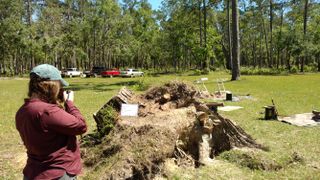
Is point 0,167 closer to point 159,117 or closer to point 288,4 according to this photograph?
point 159,117

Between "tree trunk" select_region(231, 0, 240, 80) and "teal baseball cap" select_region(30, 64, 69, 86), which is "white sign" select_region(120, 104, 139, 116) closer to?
"teal baseball cap" select_region(30, 64, 69, 86)

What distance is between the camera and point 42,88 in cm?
258

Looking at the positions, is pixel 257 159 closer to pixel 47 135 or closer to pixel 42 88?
pixel 47 135

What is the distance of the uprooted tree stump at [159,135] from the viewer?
5094 mm

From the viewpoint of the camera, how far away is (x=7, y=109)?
44.1 feet

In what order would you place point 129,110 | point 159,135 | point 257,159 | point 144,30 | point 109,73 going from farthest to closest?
point 144,30, point 109,73, point 129,110, point 257,159, point 159,135

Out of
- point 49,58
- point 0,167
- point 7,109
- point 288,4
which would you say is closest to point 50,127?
point 0,167

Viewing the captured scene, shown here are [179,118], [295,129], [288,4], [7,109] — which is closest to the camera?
[179,118]

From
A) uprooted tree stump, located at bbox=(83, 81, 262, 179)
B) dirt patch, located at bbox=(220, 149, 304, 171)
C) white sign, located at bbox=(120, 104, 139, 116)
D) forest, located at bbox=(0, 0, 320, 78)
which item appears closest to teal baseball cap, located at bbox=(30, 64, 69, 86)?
uprooted tree stump, located at bbox=(83, 81, 262, 179)

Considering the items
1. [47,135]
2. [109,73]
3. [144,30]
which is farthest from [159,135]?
[144,30]

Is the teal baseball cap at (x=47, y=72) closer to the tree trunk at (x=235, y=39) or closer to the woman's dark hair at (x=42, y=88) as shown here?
the woman's dark hair at (x=42, y=88)

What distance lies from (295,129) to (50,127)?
7.61 metres

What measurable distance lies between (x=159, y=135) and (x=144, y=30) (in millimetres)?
53623

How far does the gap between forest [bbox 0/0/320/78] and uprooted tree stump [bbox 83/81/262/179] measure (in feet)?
110
